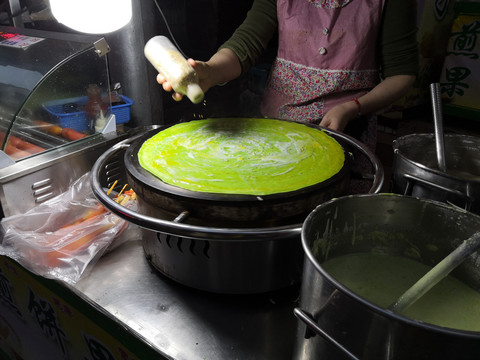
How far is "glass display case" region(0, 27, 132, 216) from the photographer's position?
1.59 metres

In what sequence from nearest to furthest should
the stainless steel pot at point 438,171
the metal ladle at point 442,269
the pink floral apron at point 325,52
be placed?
the metal ladle at point 442,269, the stainless steel pot at point 438,171, the pink floral apron at point 325,52

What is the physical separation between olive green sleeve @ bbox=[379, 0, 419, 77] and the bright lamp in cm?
139

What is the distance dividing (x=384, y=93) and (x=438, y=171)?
44.6 inches

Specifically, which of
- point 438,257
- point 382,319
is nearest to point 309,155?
point 438,257

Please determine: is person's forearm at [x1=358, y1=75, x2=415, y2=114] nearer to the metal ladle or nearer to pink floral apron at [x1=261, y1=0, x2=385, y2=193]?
pink floral apron at [x1=261, y1=0, x2=385, y2=193]

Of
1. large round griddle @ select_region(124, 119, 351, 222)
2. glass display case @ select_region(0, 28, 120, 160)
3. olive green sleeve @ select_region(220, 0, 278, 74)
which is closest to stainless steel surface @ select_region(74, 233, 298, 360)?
large round griddle @ select_region(124, 119, 351, 222)

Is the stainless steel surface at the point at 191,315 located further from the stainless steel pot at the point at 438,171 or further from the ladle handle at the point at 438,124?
the ladle handle at the point at 438,124

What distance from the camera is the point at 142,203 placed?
3.98 feet

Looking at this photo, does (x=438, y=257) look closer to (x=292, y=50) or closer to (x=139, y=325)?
(x=139, y=325)

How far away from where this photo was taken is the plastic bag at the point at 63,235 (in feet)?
4.28

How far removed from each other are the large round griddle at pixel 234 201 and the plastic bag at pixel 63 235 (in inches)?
15.7

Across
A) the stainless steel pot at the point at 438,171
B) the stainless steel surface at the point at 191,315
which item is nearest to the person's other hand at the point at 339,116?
the stainless steel pot at the point at 438,171

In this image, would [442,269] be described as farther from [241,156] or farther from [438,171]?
[241,156]

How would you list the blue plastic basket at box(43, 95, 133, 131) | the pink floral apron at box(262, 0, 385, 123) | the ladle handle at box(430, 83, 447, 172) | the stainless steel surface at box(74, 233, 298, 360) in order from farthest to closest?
the pink floral apron at box(262, 0, 385, 123) → the blue plastic basket at box(43, 95, 133, 131) → the ladle handle at box(430, 83, 447, 172) → the stainless steel surface at box(74, 233, 298, 360)
